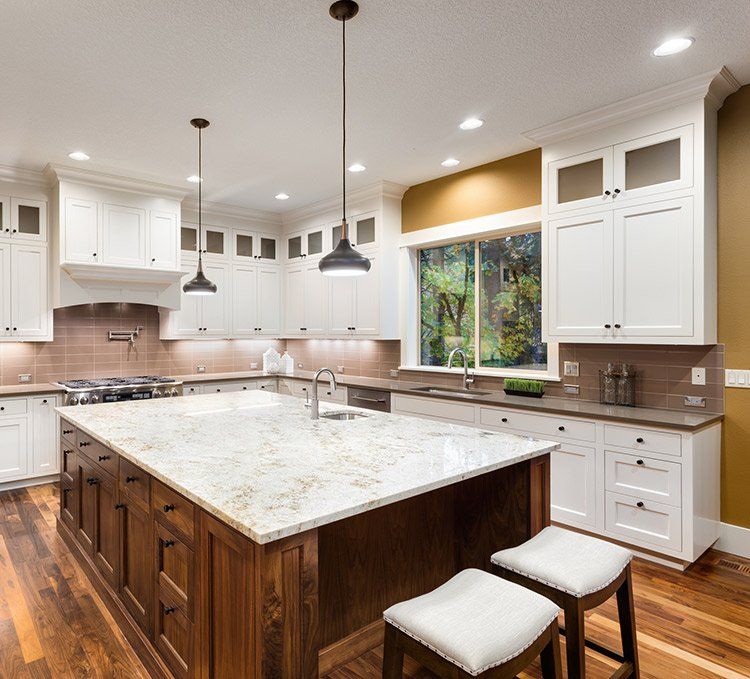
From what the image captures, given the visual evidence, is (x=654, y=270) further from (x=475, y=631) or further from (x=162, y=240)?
(x=162, y=240)

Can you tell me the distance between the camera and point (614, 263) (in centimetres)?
327

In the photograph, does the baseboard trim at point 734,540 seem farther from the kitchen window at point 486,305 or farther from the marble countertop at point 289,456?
the marble countertop at point 289,456

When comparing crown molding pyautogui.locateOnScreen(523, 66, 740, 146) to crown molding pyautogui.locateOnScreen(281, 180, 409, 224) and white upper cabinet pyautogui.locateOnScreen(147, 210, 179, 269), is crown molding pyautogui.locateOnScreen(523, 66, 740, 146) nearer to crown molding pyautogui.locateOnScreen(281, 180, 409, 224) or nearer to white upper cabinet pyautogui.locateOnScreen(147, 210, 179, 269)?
crown molding pyautogui.locateOnScreen(281, 180, 409, 224)

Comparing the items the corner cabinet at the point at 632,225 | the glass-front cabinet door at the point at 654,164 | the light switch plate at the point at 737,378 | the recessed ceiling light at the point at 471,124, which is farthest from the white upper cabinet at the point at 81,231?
the light switch plate at the point at 737,378

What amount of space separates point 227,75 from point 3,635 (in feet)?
9.90

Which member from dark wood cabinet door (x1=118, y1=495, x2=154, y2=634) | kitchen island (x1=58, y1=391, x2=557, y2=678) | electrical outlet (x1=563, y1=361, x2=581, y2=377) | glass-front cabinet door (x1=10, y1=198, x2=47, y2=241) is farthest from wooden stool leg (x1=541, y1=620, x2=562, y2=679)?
glass-front cabinet door (x1=10, y1=198, x2=47, y2=241)

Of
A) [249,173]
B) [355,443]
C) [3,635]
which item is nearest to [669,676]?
[355,443]

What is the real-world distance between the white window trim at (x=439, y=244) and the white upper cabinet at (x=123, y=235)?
2.56 metres

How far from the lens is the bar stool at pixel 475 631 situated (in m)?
1.25

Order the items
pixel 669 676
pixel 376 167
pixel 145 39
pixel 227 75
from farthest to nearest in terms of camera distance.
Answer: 1. pixel 376 167
2. pixel 227 75
3. pixel 145 39
4. pixel 669 676

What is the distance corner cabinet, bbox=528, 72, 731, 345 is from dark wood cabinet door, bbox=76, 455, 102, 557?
305 centimetres

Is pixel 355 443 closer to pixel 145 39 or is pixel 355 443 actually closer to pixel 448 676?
pixel 448 676

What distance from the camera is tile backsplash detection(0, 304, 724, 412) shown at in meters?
3.28

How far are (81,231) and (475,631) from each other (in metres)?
4.72
